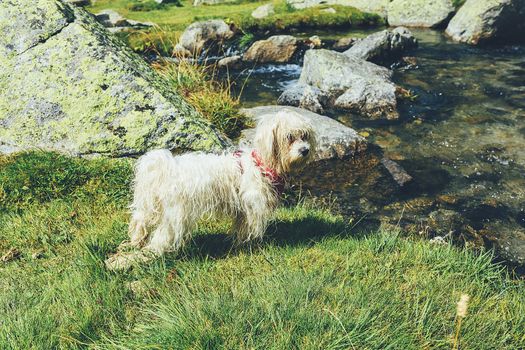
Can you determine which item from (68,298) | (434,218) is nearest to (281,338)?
(68,298)

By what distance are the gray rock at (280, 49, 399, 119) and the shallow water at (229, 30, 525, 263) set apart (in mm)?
571

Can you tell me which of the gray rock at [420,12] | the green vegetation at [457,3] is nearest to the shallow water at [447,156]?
the gray rock at [420,12]

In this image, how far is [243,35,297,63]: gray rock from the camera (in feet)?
64.0

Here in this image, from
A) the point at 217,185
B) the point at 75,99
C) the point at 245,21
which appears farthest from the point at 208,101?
the point at 245,21

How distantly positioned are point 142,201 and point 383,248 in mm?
2812

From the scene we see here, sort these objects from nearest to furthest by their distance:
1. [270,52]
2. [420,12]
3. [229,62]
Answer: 1. [229,62]
2. [270,52]
3. [420,12]

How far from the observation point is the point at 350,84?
47.1ft

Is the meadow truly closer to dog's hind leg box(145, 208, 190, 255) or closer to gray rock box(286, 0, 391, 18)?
dog's hind leg box(145, 208, 190, 255)

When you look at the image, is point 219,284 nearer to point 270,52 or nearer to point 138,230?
point 138,230

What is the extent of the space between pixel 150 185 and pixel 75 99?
9.89 feet

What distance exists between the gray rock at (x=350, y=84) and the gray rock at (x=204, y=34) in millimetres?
7091

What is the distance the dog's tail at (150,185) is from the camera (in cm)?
472

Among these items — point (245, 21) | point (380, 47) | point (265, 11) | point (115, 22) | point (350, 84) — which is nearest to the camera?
point (350, 84)

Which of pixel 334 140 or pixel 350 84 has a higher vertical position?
pixel 350 84
